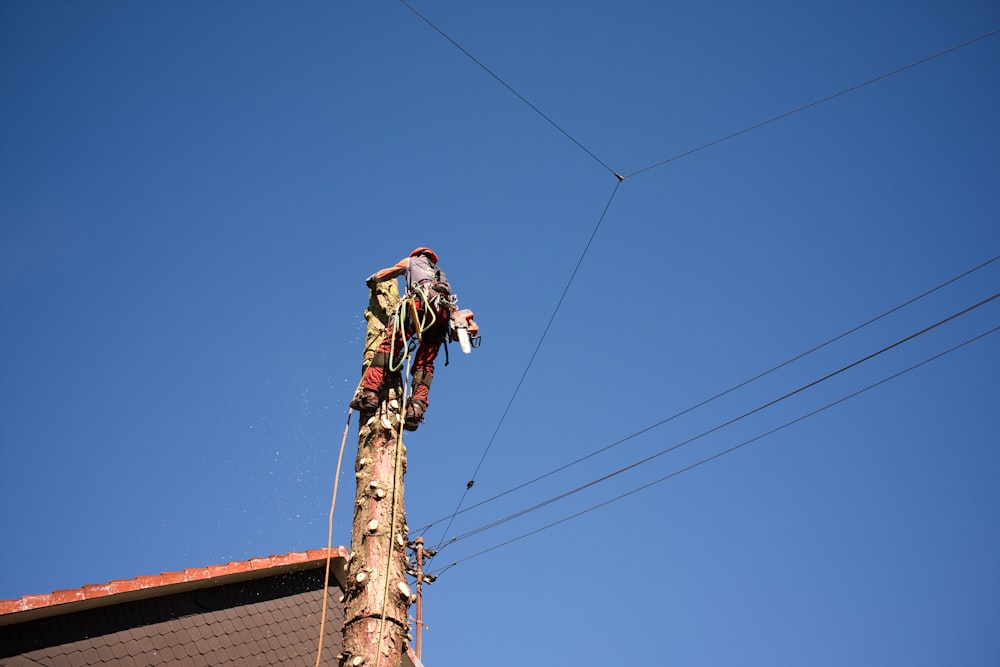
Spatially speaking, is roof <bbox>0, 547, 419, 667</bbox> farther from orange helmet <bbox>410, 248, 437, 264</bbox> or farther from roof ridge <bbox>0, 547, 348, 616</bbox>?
orange helmet <bbox>410, 248, 437, 264</bbox>

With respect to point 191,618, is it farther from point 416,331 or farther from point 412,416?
point 416,331

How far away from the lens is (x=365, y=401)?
4.93 meters

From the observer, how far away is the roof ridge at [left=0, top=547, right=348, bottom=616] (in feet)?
19.2

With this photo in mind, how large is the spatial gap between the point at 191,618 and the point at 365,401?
312 centimetres

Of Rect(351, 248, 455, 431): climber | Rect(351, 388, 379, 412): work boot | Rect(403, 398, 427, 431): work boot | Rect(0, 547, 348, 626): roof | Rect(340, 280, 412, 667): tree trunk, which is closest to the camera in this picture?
Rect(340, 280, 412, 667): tree trunk

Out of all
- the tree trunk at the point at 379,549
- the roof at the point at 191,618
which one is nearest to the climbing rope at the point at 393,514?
the tree trunk at the point at 379,549

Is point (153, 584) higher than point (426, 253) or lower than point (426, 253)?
lower

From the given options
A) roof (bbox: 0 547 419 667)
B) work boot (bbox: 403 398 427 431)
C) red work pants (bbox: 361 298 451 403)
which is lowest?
roof (bbox: 0 547 419 667)

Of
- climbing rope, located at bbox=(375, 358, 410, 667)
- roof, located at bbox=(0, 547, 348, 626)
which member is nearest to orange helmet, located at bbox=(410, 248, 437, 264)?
climbing rope, located at bbox=(375, 358, 410, 667)

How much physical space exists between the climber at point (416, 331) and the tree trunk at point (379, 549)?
0.39ft

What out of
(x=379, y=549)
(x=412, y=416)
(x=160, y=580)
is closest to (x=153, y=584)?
(x=160, y=580)

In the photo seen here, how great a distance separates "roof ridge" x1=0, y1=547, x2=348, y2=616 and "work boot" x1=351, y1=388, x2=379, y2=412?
1098mm

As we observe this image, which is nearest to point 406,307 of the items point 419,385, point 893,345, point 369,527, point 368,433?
point 419,385

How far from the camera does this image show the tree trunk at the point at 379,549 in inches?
157
